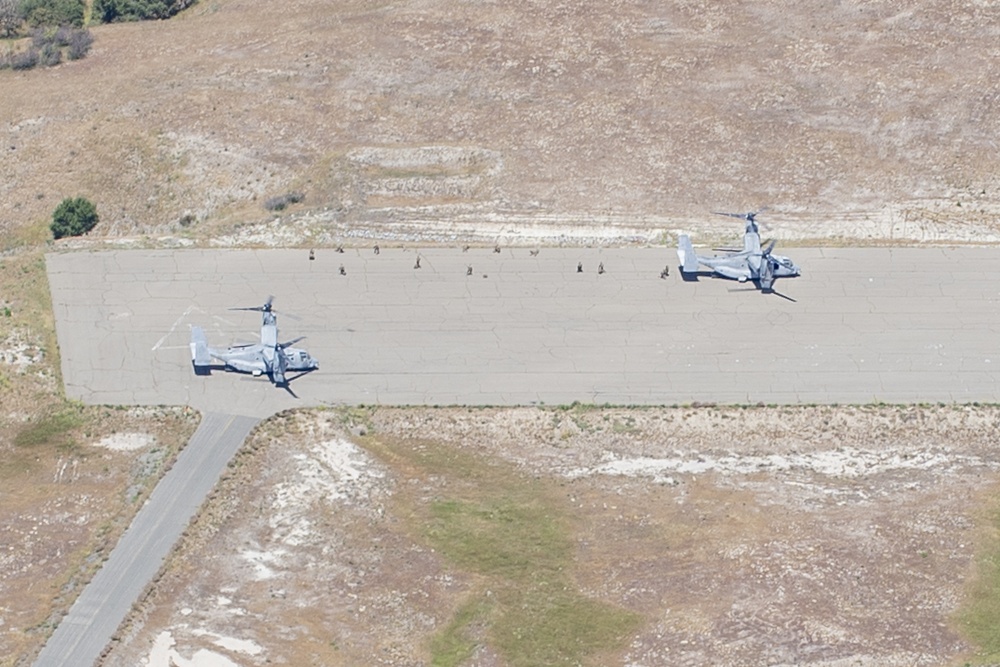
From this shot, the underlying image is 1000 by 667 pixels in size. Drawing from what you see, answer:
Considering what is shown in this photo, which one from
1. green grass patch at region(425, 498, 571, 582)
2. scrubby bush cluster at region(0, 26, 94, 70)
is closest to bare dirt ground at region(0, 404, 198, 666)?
green grass patch at region(425, 498, 571, 582)

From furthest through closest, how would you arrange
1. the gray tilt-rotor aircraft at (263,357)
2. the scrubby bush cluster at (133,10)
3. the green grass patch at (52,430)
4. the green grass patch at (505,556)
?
the scrubby bush cluster at (133,10), the gray tilt-rotor aircraft at (263,357), the green grass patch at (52,430), the green grass patch at (505,556)

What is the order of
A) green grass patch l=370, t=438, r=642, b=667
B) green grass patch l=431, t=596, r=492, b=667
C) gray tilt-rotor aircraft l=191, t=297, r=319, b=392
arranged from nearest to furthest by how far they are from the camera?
green grass patch l=431, t=596, r=492, b=667
green grass patch l=370, t=438, r=642, b=667
gray tilt-rotor aircraft l=191, t=297, r=319, b=392

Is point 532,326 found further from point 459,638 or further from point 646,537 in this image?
point 459,638

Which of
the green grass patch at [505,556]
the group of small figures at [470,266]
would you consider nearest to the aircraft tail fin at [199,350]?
the green grass patch at [505,556]

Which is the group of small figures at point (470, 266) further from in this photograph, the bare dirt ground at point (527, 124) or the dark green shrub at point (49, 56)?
the dark green shrub at point (49, 56)

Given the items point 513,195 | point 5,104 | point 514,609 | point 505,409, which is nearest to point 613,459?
point 505,409

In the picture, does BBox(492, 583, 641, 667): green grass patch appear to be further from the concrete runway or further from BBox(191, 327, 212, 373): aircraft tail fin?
BBox(191, 327, 212, 373): aircraft tail fin

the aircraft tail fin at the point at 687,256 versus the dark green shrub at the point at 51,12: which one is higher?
the dark green shrub at the point at 51,12
